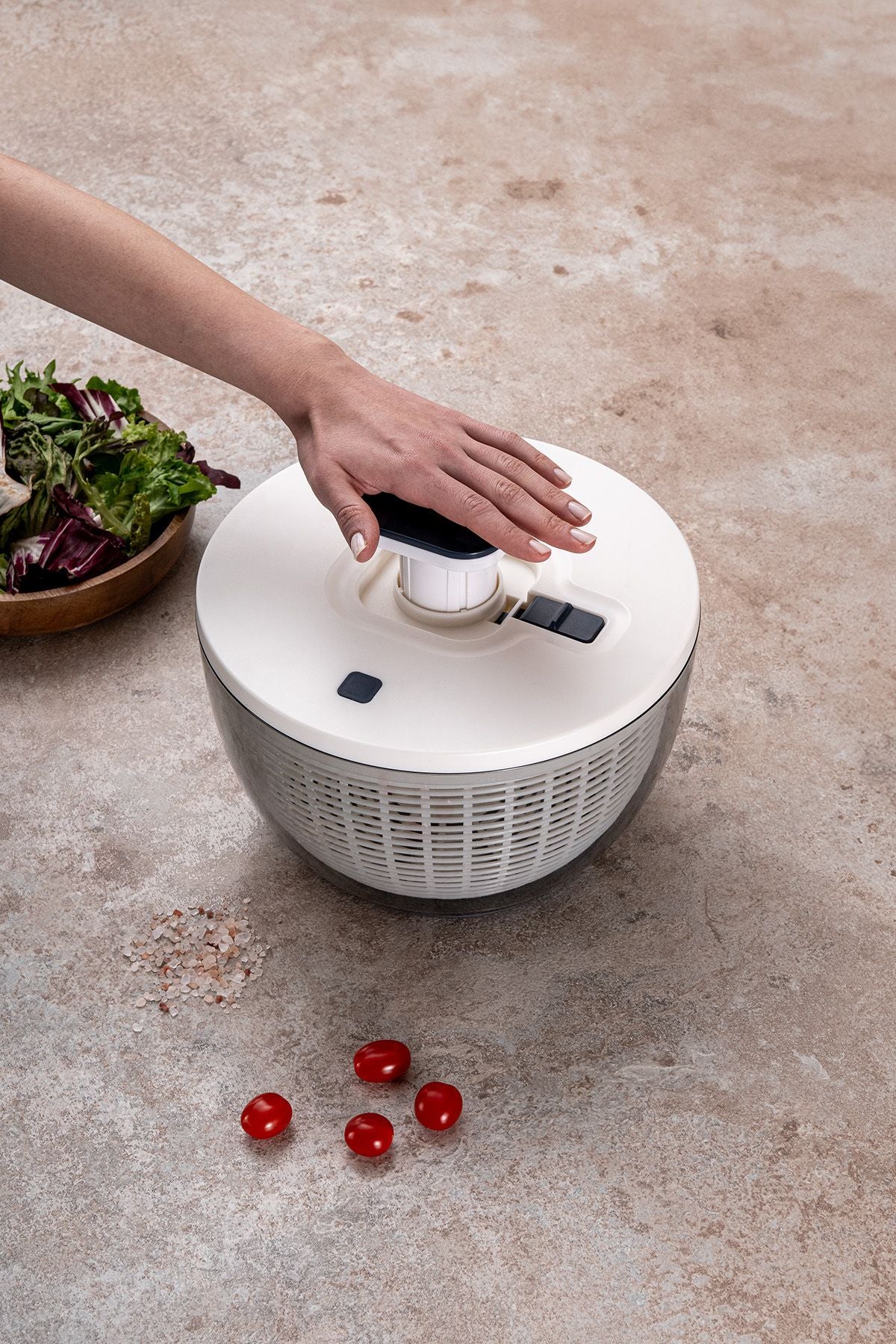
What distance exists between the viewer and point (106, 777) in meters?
1.73

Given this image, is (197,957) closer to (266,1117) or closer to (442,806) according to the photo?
(266,1117)

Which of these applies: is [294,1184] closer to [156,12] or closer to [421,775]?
[421,775]

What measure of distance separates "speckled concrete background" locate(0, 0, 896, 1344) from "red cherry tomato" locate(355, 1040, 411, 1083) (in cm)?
4

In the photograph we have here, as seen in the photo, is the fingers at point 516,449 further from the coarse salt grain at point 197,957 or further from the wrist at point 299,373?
the coarse salt grain at point 197,957

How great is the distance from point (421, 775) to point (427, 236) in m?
1.84

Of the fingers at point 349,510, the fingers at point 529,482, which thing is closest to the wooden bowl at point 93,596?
the fingers at point 349,510

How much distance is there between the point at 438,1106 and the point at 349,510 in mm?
660

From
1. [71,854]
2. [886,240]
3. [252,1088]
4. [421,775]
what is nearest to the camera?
[421,775]

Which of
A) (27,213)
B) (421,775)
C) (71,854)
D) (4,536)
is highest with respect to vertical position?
(27,213)

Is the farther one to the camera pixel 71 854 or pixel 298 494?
pixel 71 854

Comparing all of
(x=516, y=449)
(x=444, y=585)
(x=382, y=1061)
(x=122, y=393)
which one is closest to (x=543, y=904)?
(x=382, y=1061)

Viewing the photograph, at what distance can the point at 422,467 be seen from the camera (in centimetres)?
117

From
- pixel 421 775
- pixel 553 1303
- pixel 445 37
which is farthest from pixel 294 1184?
pixel 445 37

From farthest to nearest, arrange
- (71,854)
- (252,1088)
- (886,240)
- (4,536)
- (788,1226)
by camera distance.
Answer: (886,240)
(4,536)
(71,854)
(252,1088)
(788,1226)
